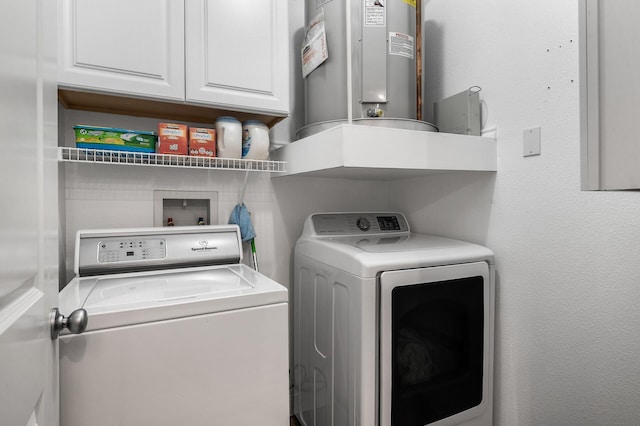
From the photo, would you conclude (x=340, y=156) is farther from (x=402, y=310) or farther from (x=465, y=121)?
(x=465, y=121)

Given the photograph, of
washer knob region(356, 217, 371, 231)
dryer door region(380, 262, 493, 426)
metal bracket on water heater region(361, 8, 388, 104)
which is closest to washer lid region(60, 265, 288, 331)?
dryer door region(380, 262, 493, 426)

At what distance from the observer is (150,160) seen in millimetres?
1468

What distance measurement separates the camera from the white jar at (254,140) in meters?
1.63

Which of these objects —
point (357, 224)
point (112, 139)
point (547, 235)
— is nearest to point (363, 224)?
point (357, 224)

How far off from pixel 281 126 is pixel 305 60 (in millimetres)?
408

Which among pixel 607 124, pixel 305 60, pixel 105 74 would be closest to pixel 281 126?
pixel 305 60

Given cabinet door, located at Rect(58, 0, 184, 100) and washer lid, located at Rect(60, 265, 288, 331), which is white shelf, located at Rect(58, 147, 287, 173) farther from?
washer lid, located at Rect(60, 265, 288, 331)

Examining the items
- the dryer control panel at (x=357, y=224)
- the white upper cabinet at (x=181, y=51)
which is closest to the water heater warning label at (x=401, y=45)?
the white upper cabinet at (x=181, y=51)

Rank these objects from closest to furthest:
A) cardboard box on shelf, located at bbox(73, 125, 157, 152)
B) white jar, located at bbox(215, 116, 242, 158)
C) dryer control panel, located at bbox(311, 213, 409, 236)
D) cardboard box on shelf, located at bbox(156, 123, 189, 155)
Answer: cardboard box on shelf, located at bbox(73, 125, 157, 152) → cardboard box on shelf, located at bbox(156, 123, 189, 155) → white jar, located at bbox(215, 116, 242, 158) → dryer control panel, located at bbox(311, 213, 409, 236)

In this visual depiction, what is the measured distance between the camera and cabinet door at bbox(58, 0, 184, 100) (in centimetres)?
123

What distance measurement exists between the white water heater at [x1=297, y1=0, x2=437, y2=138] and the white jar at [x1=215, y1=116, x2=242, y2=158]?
1.21 ft

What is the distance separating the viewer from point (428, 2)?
2.01 metres

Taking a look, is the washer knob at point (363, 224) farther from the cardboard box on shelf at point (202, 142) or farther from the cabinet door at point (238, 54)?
the cardboard box on shelf at point (202, 142)

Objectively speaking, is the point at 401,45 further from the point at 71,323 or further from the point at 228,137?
the point at 71,323
